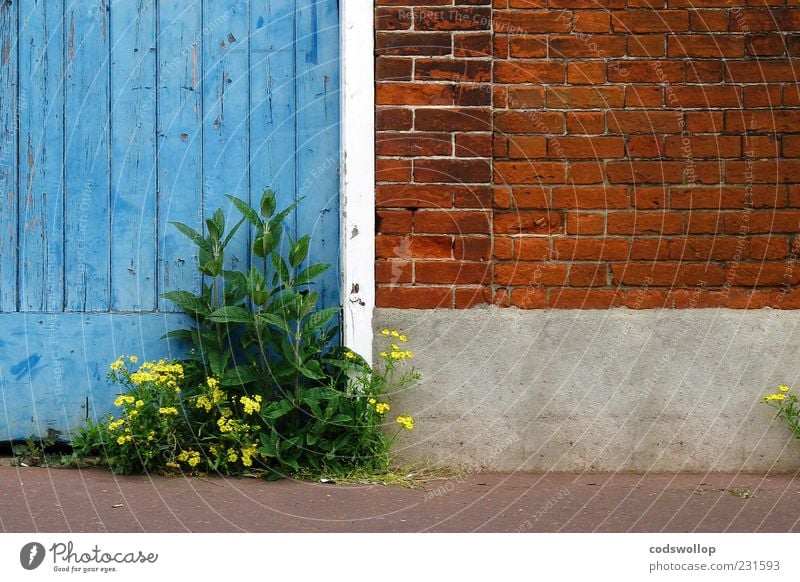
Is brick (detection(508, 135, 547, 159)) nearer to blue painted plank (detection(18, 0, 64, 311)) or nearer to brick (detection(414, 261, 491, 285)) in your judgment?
brick (detection(414, 261, 491, 285))

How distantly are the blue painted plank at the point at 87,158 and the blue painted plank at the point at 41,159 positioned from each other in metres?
0.04

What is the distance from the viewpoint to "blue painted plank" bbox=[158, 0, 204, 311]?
440 centimetres

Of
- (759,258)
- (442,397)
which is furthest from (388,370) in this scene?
(759,258)

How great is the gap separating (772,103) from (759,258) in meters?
0.67

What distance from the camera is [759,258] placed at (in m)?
4.36

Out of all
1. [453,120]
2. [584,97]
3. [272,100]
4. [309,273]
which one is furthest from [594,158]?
[272,100]

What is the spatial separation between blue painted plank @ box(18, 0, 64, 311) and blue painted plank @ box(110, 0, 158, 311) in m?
0.23

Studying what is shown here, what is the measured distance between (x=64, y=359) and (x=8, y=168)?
0.86m

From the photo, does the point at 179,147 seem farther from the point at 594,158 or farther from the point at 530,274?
the point at 594,158

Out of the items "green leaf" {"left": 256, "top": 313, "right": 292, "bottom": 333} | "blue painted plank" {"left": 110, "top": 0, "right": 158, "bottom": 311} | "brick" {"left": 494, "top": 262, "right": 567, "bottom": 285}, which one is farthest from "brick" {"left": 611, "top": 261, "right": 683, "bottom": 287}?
"blue painted plank" {"left": 110, "top": 0, "right": 158, "bottom": 311}

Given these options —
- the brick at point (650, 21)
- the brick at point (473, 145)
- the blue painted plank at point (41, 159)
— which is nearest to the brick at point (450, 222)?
the brick at point (473, 145)

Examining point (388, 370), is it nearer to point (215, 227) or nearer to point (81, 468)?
point (215, 227)

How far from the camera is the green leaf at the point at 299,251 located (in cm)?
421

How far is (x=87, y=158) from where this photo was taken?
4.41 m
